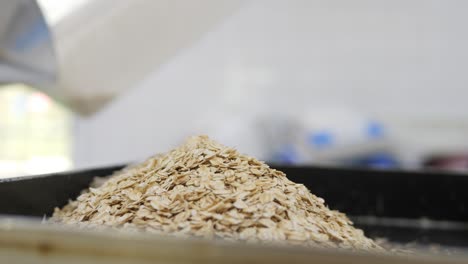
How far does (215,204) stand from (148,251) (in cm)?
19

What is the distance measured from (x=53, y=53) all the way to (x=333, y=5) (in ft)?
7.64

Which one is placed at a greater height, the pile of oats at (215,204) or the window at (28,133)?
the window at (28,133)

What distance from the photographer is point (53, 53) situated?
0.90 meters

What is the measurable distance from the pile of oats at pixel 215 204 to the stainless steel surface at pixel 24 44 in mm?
330

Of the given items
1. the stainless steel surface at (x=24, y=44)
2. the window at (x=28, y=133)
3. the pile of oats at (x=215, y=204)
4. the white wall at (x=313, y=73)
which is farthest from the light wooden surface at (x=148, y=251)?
the window at (x=28, y=133)

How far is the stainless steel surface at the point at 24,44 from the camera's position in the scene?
31.5 inches

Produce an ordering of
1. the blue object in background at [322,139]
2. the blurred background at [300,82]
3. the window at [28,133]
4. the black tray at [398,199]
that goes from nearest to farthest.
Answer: the black tray at [398,199], the blue object in background at [322,139], the blurred background at [300,82], the window at [28,133]

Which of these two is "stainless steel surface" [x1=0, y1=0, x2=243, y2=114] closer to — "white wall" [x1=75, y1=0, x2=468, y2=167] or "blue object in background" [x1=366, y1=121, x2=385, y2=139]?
"blue object in background" [x1=366, y1=121, x2=385, y2=139]

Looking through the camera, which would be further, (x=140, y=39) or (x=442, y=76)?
(x=442, y=76)

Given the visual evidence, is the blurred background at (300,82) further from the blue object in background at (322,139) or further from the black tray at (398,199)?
the black tray at (398,199)

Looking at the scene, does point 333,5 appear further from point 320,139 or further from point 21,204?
point 21,204

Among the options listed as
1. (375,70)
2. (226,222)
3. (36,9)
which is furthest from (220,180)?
(375,70)

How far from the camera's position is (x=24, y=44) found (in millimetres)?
844

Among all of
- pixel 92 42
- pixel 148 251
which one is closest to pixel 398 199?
pixel 92 42
